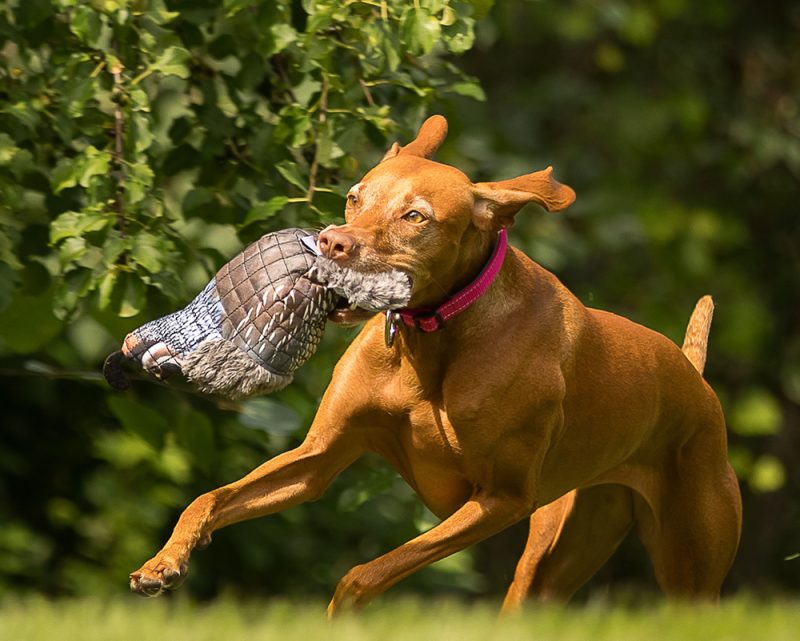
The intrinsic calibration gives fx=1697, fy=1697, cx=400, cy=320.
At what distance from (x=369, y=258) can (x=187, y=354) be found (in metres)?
0.52

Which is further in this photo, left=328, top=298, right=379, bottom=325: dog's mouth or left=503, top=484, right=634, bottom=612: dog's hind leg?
left=503, top=484, right=634, bottom=612: dog's hind leg

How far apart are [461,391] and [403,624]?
0.55m

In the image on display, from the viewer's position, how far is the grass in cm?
363

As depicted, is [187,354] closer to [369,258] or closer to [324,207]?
[369,258]

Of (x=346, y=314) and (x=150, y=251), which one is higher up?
(x=346, y=314)

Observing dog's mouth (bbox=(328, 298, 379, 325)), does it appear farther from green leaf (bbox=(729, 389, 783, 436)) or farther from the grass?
green leaf (bbox=(729, 389, 783, 436))

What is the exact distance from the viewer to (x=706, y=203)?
10297 millimetres

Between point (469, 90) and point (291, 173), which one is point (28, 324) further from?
point (469, 90)

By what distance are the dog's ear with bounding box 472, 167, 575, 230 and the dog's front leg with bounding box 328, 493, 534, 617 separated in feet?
2.07

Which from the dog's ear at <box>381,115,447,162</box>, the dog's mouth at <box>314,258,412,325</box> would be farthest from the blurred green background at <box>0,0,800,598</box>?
the dog's mouth at <box>314,258,412,325</box>

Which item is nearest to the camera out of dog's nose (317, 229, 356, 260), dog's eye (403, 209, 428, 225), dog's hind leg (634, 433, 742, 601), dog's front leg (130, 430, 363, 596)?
dog's nose (317, 229, 356, 260)

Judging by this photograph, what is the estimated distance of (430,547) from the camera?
3.78 m

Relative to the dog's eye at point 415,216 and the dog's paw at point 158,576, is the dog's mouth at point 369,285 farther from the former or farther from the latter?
the dog's paw at point 158,576

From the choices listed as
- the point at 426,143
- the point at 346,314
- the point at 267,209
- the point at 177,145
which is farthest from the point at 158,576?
the point at 177,145
